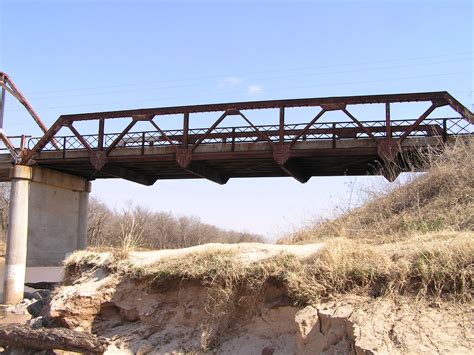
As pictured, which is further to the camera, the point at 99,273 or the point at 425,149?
the point at 425,149

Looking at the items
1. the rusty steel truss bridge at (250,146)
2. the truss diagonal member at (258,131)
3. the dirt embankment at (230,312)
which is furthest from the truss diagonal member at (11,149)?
the dirt embankment at (230,312)

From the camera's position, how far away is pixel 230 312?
7.27m

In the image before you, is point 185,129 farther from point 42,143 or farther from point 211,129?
point 42,143

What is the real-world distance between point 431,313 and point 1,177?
102 ft

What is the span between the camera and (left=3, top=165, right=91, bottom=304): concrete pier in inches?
1026

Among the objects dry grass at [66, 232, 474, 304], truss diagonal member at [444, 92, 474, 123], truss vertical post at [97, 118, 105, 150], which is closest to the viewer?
dry grass at [66, 232, 474, 304]

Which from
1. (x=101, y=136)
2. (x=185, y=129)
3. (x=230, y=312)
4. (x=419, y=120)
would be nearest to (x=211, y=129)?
(x=185, y=129)

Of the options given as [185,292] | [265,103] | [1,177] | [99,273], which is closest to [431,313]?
[185,292]

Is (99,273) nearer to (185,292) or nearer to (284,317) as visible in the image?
(185,292)

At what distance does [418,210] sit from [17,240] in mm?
22320

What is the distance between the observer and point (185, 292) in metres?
7.93

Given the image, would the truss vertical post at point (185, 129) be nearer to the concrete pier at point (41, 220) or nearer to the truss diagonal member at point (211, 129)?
the truss diagonal member at point (211, 129)

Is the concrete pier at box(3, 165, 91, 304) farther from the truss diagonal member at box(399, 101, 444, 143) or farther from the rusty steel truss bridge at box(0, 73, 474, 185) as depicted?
the truss diagonal member at box(399, 101, 444, 143)

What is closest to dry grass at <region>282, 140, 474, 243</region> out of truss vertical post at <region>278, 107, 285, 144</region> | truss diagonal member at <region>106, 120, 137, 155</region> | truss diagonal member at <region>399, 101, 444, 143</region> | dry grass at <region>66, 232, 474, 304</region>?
dry grass at <region>66, 232, 474, 304</region>
